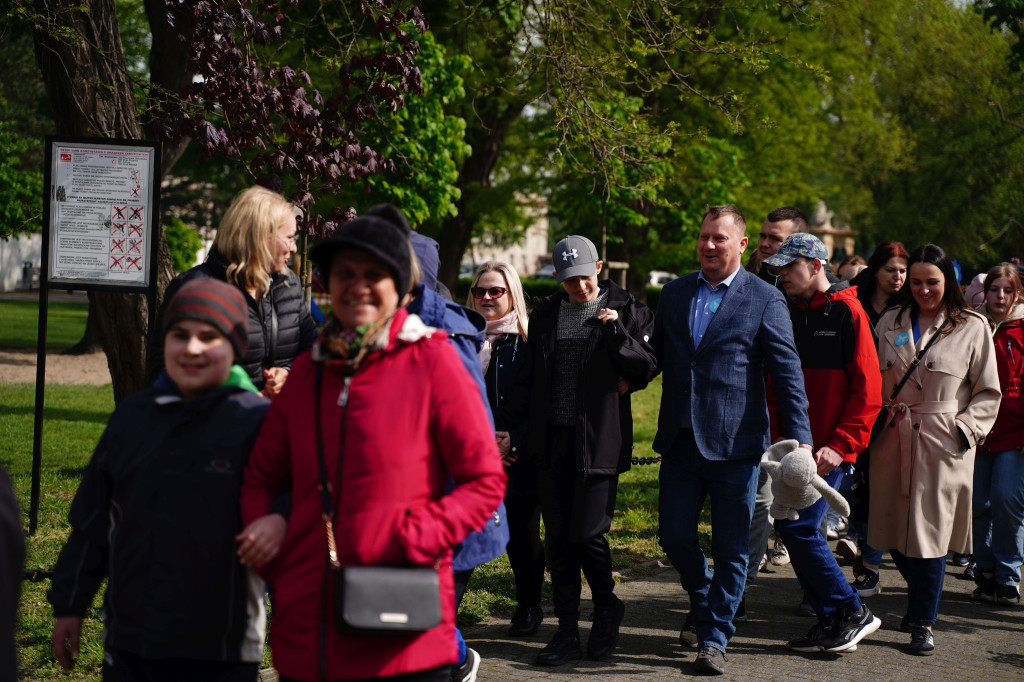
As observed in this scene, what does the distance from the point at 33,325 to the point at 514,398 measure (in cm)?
2635

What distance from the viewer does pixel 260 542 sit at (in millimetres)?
2902

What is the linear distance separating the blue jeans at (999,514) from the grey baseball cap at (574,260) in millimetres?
3631

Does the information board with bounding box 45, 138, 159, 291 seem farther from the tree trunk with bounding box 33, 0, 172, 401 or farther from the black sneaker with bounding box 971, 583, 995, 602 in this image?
Answer: the black sneaker with bounding box 971, 583, 995, 602

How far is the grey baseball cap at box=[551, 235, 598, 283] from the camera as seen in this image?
5676 millimetres

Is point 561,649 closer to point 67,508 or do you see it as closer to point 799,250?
point 799,250

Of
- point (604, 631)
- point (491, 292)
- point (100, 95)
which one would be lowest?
point (604, 631)

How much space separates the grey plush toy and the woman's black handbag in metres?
2.97

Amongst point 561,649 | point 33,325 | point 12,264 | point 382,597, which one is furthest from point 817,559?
point 12,264

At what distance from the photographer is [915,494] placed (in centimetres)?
623

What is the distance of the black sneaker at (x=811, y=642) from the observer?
594 centimetres

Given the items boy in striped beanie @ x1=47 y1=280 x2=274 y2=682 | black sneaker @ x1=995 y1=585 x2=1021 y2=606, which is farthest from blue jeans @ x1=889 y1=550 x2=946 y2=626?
boy in striped beanie @ x1=47 y1=280 x2=274 y2=682

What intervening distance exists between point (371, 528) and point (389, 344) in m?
0.49

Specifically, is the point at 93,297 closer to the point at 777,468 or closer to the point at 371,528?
the point at 777,468

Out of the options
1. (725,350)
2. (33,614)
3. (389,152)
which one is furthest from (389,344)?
(389,152)
